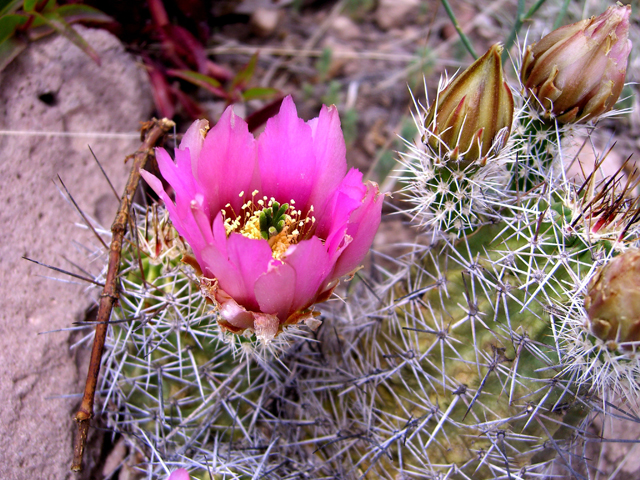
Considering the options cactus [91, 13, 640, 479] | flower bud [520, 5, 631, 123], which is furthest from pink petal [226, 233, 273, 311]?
flower bud [520, 5, 631, 123]

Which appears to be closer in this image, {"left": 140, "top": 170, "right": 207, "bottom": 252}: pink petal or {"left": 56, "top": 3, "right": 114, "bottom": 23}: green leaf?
{"left": 140, "top": 170, "right": 207, "bottom": 252}: pink petal

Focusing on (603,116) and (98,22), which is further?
(98,22)

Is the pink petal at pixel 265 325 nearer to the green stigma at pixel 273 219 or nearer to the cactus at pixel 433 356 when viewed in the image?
the cactus at pixel 433 356

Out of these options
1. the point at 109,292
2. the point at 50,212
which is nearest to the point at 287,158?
the point at 109,292

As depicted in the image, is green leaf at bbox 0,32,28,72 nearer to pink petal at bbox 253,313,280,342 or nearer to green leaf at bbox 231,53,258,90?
green leaf at bbox 231,53,258,90

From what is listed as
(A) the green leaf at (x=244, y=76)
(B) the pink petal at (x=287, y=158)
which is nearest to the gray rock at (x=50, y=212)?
(A) the green leaf at (x=244, y=76)

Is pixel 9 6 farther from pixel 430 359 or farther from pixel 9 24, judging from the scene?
pixel 430 359

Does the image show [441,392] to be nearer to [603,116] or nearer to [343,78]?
[603,116]

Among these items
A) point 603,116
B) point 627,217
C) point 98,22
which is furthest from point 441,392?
point 98,22
